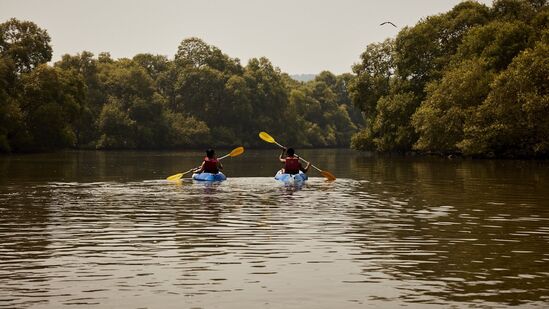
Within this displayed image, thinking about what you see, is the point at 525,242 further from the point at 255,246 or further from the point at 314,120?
the point at 314,120

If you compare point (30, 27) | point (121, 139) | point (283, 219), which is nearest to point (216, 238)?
point (283, 219)

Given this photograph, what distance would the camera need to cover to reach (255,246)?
55.6ft

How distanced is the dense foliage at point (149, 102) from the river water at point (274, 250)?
201 feet

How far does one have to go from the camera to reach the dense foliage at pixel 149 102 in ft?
301

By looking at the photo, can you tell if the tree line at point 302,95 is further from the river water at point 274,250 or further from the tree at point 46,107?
the river water at point 274,250

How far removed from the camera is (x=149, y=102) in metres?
127

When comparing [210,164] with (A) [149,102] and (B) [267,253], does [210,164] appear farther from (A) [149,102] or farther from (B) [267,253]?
(A) [149,102]

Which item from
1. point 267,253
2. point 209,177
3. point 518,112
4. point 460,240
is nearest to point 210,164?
point 209,177

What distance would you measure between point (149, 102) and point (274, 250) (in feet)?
371

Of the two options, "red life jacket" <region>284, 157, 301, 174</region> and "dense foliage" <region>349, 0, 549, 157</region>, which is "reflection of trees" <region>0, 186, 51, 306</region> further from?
"dense foliage" <region>349, 0, 549, 157</region>

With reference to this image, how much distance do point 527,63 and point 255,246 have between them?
163 feet

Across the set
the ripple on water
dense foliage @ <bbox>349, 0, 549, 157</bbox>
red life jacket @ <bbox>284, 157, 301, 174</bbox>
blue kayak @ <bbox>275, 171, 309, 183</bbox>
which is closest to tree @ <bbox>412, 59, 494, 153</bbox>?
dense foliage @ <bbox>349, 0, 549, 157</bbox>

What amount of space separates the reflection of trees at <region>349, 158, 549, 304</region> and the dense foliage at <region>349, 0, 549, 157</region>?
100 ft

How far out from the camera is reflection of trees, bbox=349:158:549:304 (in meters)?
12.7
